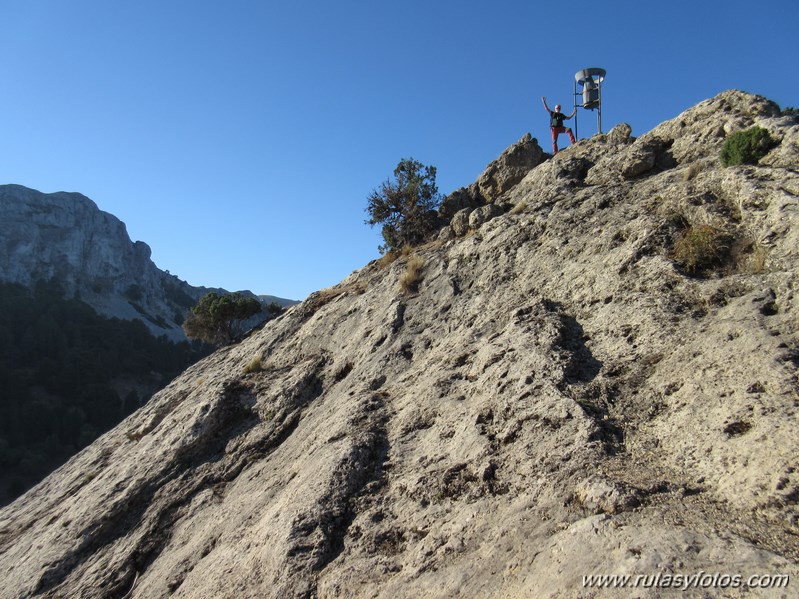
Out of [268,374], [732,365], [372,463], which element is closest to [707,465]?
[732,365]

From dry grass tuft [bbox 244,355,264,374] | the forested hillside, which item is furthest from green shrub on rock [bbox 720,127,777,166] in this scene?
the forested hillside

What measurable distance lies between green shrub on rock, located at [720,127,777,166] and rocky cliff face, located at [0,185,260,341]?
11286 centimetres

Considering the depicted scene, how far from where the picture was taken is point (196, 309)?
78.6ft

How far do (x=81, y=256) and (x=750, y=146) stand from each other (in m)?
131

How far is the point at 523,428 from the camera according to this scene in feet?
23.9

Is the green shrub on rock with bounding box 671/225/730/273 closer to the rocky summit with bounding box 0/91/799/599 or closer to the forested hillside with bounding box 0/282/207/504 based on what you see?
the rocky summit with bounding box 0/91/799/599

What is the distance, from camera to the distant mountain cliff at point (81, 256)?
355ft

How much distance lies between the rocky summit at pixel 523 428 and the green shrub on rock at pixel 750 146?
0.27m

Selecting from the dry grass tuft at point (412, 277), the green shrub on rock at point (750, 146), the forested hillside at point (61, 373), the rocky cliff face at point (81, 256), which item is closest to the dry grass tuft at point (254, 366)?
the dry grass tuft at point (412, 277)

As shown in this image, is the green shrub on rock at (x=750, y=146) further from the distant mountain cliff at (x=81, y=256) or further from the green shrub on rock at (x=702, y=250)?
the distant mountain cliff at (x=81, y=256)

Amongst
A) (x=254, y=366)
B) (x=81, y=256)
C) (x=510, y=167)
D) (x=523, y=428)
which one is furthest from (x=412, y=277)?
(x=81, y=256)

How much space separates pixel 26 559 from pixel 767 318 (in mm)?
14707

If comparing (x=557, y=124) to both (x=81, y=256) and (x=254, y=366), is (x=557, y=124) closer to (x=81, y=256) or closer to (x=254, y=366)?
(x=254, y=366)

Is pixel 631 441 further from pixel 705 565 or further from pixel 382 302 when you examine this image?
pixel 382 302
